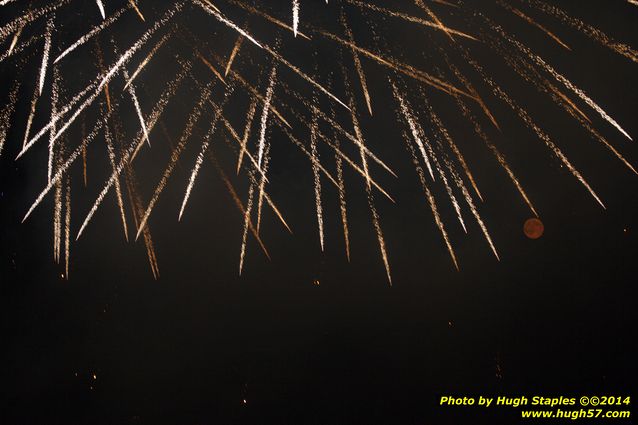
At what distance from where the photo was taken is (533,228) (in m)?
3.81

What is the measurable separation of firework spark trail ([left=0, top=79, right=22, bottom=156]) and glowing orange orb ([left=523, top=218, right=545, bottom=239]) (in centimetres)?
363

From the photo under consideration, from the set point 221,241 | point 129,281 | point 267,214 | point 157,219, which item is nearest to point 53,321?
point 129,281

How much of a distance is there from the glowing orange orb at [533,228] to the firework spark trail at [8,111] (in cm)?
363

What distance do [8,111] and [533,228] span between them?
3713 mm

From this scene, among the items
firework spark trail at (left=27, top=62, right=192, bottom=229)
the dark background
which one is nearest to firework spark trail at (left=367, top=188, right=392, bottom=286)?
the dark background

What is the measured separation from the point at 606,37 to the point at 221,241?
9.73 feet

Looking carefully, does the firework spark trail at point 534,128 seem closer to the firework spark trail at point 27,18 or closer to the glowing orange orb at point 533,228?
the glowing orange orb at point 533,228

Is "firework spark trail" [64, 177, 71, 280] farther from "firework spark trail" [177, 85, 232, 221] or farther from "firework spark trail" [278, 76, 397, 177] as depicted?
"firework spark trail" [278, 76, 397, 177]

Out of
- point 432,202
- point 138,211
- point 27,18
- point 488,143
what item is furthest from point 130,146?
point 488,143

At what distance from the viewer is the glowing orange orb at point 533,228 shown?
378 cm

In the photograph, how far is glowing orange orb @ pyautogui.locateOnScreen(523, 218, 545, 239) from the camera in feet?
12.4

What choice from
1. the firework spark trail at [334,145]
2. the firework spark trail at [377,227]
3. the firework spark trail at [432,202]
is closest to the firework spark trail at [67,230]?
the firework spark trail at [334,145]

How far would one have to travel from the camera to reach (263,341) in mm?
4375

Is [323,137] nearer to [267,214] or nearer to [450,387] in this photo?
[267,214]
